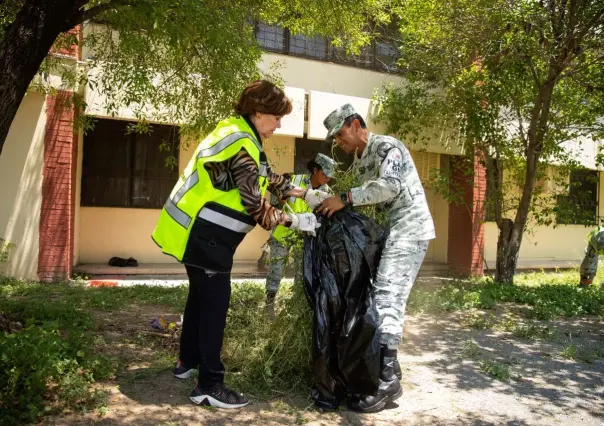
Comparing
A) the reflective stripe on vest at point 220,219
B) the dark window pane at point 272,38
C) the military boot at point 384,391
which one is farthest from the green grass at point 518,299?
the dark window pane at point 272,38

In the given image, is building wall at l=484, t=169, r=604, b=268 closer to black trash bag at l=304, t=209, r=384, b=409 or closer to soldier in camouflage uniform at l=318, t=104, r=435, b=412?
soldier in camouflage uniform at l=318, t=104, r=435, b=412

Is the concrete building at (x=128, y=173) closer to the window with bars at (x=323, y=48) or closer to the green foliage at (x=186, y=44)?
the window with bars at (x=323, y=48)

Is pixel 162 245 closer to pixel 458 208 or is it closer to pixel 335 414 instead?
pixel 335 414

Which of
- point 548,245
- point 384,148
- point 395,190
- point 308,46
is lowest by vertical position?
point 548,245

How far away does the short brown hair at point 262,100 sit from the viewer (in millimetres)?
3104

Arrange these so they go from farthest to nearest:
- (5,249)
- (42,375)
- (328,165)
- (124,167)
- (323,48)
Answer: (323,48) → (124,167) → (5,249) → (328,165) → (42,375)

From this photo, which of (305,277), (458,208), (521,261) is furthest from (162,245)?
(521,261)

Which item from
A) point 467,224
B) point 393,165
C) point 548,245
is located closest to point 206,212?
point 393,165

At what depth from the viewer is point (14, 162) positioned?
7.25 metres

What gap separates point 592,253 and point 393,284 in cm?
736

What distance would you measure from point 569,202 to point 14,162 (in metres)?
8.55

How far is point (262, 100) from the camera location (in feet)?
10.2

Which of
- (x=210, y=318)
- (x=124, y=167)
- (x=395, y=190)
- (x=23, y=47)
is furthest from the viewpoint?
(x=124, y=167)

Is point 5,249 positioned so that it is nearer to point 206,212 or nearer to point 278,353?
point 278,353
